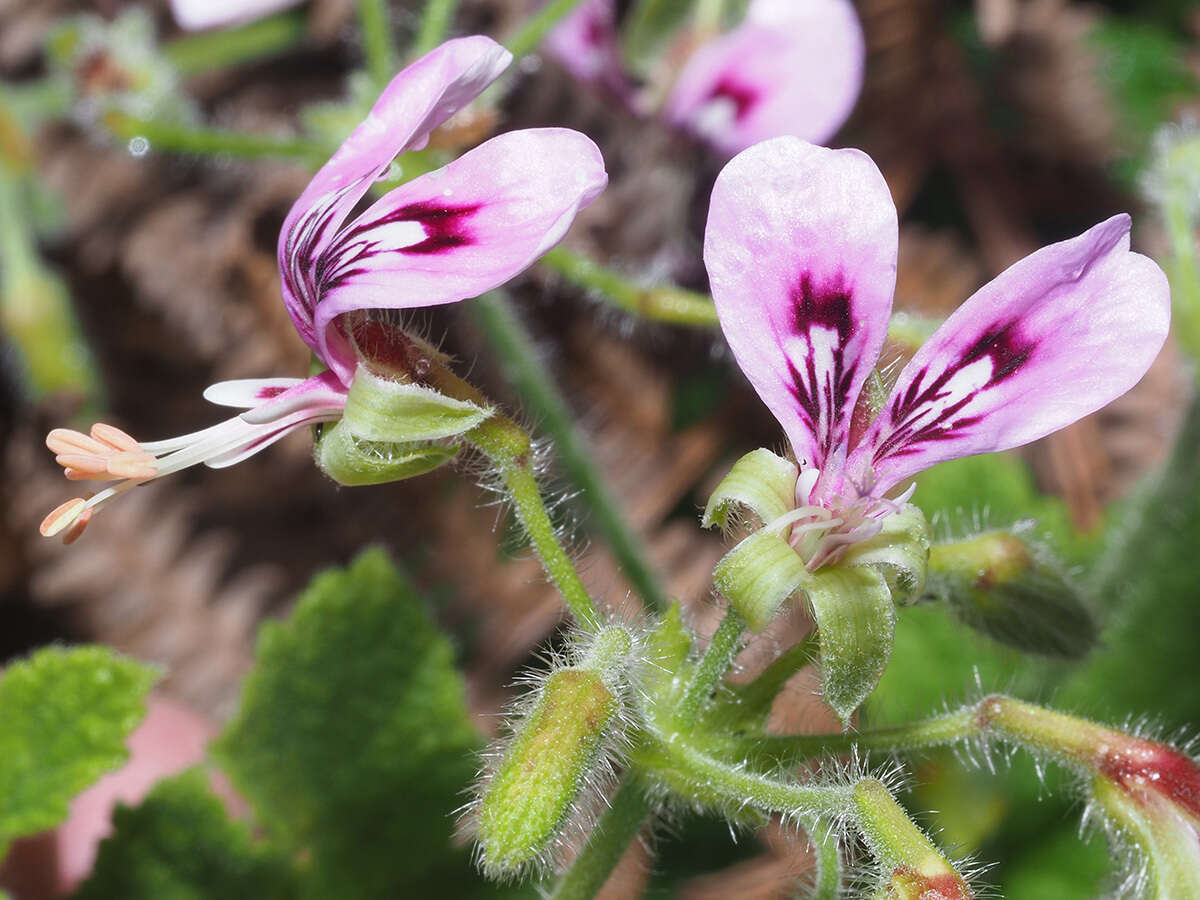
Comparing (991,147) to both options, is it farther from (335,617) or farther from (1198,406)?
(335,617)

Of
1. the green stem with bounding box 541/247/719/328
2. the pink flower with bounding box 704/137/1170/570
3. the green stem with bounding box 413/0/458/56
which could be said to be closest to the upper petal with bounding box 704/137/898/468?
the pink flower with bounding box 704/137/1170/570

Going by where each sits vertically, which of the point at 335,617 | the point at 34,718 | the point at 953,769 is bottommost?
the point at 953,769

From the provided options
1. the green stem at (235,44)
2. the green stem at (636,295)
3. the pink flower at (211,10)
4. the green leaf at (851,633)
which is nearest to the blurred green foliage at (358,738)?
the green stem at (636,295)

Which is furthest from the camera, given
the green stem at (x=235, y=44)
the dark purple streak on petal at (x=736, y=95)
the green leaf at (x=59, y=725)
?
the green stem at (x=235, y=44)

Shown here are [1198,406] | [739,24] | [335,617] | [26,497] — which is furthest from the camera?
[26,497]

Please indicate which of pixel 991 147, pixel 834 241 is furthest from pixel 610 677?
pixel 991 147

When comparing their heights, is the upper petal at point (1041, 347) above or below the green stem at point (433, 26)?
below

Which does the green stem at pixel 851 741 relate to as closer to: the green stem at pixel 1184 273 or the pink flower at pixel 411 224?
the pink flower at pixel 411 224
